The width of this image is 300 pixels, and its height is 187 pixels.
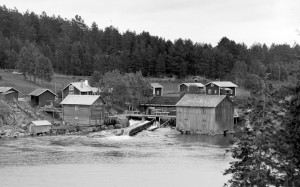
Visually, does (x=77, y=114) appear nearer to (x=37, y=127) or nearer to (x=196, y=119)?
(x=37, y=127)

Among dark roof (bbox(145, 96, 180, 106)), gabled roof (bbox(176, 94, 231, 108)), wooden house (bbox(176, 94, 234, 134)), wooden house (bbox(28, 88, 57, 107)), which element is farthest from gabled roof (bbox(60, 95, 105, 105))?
dark roof (bbox(145, 96, 180, 106))

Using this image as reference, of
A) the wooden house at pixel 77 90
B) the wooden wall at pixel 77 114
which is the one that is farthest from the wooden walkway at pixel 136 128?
the wooden house at pixel 77 90

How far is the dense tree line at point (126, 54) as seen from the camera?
92.2 m

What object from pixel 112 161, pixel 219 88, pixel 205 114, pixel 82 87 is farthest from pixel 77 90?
pixel 112 161

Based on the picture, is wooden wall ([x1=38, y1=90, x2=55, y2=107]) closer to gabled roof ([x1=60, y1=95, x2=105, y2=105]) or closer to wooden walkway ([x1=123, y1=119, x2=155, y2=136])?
gabled roof ([x1=60, y1=95, x2=105, y2=105])

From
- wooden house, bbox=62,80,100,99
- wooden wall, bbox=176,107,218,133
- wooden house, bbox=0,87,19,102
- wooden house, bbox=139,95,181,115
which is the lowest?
wooden wall, bbox=176,107,218,133

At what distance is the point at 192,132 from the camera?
176 feet

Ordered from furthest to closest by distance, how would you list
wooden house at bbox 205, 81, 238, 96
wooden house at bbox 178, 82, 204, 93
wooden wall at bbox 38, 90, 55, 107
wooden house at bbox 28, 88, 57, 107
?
wooden house at bbox 205, 81, 238, 96 < wooden house at bbox 178, 82, 204, 93 < wooden wall at bbox 38, 90, 55, 107 < wooden house at bbox 28, 88, 57, 107

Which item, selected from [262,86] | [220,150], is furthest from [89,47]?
[262,86]

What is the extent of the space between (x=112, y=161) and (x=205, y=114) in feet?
65.0

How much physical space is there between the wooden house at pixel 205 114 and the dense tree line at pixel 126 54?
32.6 meters

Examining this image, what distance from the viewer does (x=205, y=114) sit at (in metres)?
53.4

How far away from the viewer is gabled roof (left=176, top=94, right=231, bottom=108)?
5338 cm

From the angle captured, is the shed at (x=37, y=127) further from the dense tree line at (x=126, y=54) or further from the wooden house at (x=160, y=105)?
the dense tree line at (x=126, y=54)
